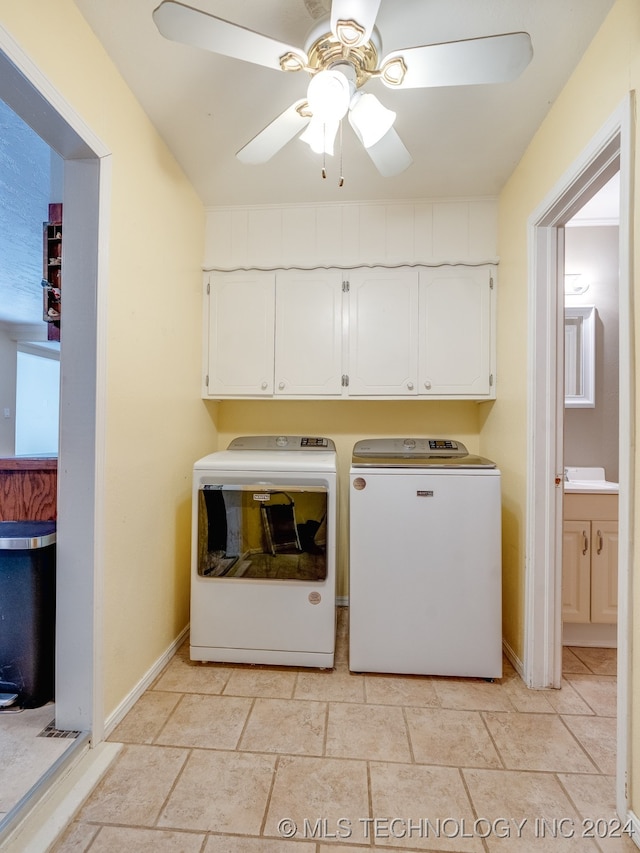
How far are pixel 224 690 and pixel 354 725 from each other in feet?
1.90

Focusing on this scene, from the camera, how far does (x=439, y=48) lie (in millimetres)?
1071

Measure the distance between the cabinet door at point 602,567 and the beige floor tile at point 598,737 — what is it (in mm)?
594

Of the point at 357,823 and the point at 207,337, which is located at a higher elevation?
the point at 207,337

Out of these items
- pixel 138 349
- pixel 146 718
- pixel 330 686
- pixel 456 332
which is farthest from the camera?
pixel 456 332

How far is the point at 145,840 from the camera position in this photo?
42.9 inches

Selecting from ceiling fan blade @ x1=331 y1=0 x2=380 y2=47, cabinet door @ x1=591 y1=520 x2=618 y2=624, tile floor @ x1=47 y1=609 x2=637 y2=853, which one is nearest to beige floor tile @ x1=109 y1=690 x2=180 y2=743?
tile floor @ x1=47 y1=609 x2=637 y2=853

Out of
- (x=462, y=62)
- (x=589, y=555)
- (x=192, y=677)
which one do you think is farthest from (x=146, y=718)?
(x=462, y=62)

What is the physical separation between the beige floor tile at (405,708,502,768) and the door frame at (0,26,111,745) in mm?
1146

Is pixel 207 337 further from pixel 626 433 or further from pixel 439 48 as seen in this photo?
pixel 626 433

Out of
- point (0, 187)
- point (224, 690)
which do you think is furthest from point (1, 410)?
point (224, 690)

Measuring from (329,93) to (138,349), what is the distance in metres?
1.12

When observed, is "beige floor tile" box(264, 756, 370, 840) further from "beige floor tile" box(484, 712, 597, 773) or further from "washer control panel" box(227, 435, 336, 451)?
"washer control panel" box(227, 435, 336, 451)

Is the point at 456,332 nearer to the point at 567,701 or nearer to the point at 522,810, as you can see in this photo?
the point at 567,701

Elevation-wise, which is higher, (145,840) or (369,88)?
(369,88)
